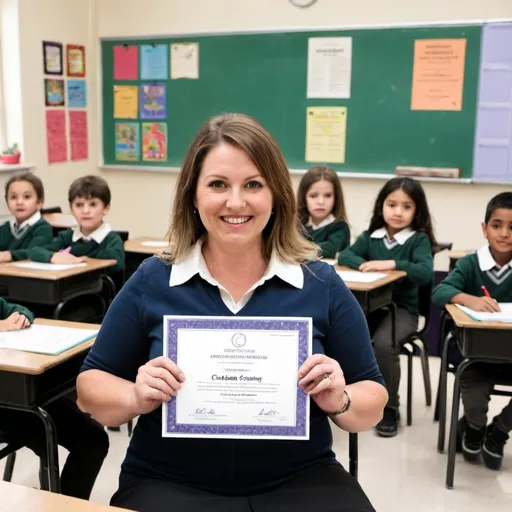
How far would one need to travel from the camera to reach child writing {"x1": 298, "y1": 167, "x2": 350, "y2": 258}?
12.4 ft

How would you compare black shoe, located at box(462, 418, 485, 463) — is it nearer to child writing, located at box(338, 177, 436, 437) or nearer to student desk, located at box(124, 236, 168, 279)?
child writing, located at box(338, 177, 436, 437)

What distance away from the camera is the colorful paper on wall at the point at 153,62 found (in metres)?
5.29

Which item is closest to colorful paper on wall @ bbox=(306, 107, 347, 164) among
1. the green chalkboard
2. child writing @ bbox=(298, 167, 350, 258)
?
the green chalkboard

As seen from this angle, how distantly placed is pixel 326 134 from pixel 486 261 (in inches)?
90.2

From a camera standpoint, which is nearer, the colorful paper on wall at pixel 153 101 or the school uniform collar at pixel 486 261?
the school uniform collar at pixel 486 261

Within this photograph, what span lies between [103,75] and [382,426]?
3.88 metres

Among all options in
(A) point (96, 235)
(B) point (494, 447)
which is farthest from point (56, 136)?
(B) point (494, 447)

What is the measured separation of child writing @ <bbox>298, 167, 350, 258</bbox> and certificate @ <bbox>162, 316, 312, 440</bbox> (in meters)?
2.48

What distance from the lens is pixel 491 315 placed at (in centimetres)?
248

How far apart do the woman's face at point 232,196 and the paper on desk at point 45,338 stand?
0.73 metres

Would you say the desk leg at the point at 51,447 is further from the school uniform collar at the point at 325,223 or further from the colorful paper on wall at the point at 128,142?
the colorful paper on wall at the point at 128,142

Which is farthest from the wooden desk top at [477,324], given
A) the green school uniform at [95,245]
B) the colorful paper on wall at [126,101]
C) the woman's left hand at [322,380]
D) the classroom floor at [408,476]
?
the colorful paper on wall at [126,101]

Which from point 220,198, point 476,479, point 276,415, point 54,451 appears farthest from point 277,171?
point 476,479

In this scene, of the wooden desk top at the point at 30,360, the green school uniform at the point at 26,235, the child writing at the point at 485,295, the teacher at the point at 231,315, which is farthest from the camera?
the green school uniform at the point at 26,235
